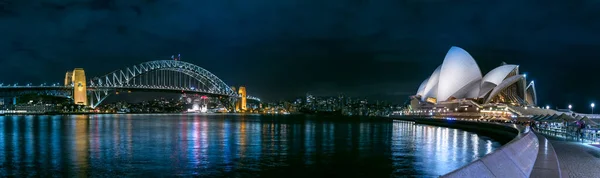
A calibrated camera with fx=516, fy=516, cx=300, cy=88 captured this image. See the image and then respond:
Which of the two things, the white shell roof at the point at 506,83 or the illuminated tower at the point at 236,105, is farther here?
the illuminated tower at the point at 236,105

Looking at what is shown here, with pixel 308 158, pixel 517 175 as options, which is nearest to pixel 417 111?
pixel 308 158

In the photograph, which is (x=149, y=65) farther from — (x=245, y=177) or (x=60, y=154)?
(x=245, y=177)

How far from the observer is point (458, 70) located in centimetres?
6656

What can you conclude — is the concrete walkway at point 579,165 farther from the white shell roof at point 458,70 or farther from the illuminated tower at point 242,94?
the illuminated tower at point 242,94

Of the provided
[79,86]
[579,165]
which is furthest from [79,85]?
[579,165]

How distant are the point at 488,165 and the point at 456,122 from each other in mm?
46920

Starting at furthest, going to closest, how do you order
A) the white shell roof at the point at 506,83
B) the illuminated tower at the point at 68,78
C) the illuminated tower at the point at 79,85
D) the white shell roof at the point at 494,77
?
the illuminated tower at the point at 68,78 → the illuminated tower at the point at 79,85 → the white shell roof at the point at 494,77 → the white shell roof at the point at 506,83

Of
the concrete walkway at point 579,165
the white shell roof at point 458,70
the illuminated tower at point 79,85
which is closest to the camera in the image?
the concrete walkway at point 579,165

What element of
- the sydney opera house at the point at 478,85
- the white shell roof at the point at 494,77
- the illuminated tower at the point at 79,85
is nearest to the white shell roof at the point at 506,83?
the sydney opera house at the point at 478,85

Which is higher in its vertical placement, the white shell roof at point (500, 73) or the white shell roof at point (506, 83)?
the white shell roof at point (500, 73)

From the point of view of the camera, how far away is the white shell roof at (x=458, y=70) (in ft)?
215

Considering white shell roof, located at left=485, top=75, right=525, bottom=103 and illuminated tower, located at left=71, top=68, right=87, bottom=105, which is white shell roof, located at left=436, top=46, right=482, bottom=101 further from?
illuminated tower, located at left=71, top=68, right=87, bottom=105

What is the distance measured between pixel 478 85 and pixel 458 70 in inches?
134

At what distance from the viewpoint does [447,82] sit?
69.0m
